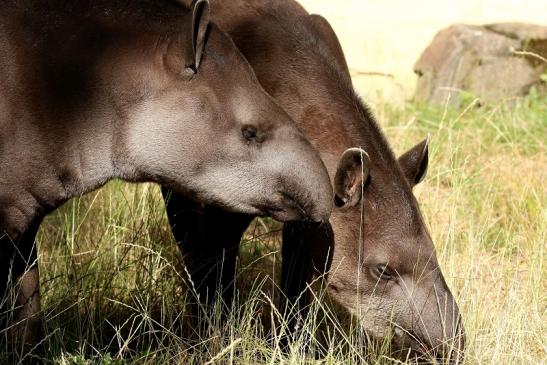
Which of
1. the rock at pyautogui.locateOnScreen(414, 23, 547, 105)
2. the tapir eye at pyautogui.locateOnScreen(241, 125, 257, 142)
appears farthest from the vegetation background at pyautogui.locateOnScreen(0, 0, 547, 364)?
the tapir eye at pyautogui.locateOnScreen(241, 125, 257, 142)

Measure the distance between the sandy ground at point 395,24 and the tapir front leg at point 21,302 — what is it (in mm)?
5818

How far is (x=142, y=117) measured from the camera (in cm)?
573

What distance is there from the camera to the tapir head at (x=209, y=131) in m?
5.74

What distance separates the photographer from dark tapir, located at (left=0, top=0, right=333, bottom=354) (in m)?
5.67

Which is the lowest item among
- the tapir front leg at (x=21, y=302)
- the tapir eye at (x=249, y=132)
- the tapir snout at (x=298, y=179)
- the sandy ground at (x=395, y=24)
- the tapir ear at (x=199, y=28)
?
the tapir front leg at (x=21, y=302)

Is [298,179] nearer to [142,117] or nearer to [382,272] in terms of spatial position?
[142,117]

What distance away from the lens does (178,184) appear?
5.87m

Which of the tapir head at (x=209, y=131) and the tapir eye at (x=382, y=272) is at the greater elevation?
the tapir head at (x=209, y=131)

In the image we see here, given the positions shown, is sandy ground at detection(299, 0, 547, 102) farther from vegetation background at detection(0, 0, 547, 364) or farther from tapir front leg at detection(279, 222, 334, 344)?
tapir front leg at detection(279, 222, 334, 344)

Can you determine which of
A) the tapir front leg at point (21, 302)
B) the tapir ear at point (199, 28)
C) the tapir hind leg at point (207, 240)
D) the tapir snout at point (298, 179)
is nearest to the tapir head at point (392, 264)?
the tapir snout at point (298, 179)

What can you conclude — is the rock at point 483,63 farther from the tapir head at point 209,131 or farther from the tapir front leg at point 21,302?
the tapir front leg at point 21,302

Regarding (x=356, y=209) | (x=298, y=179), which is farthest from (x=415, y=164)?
(x=298, y=179)

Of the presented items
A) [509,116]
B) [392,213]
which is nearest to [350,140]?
[392,213]

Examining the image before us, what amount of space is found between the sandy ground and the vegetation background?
0.58 meters
